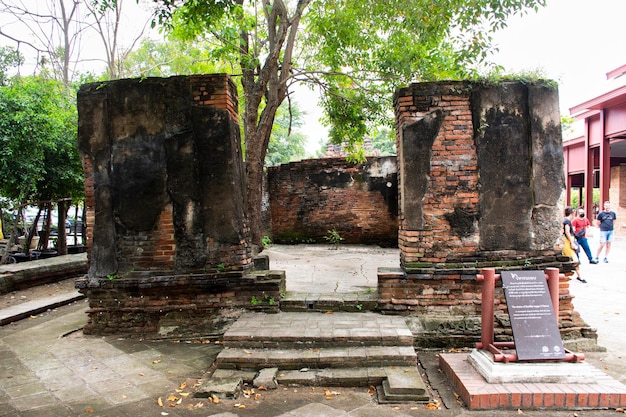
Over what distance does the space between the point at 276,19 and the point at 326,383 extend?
20.9 feet

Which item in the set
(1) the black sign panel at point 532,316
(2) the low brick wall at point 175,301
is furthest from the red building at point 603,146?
(2) the low brick wall at point 175,301

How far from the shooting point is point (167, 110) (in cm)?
516

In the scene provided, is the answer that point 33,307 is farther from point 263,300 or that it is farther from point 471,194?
point 471,194

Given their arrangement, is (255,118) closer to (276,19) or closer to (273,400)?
(276,19)

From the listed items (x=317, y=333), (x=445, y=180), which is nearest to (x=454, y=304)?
(x=445, y=180)

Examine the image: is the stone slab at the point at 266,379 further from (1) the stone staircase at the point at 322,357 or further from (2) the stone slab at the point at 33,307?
(2) the stone slab at the point at 33,307

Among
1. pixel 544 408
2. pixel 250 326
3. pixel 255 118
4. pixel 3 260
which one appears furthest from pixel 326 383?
pixel 3 260

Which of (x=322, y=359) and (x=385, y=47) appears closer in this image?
(x=322, y=359)

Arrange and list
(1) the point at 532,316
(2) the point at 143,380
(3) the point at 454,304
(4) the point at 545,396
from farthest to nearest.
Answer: (3) the point at 454,304 < (2) the point at 143,380 < (1) the point at 532,316 < (4) the point at 545,396

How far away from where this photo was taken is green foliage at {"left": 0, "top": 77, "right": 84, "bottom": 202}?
7.97 m

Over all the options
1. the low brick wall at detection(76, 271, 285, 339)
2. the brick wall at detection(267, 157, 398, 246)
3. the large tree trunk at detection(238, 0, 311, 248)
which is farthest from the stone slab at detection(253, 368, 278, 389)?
the brick wall at detection(267, 157, 398, 246)

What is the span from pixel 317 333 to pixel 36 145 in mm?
7174

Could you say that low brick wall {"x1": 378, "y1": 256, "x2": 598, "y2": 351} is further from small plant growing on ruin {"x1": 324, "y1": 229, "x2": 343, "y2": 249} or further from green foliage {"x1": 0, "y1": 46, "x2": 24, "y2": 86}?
green foliage {"x1": 0, "y1": 46, "x2": 24, "y2": 86}

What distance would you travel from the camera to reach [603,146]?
49.7 ft
